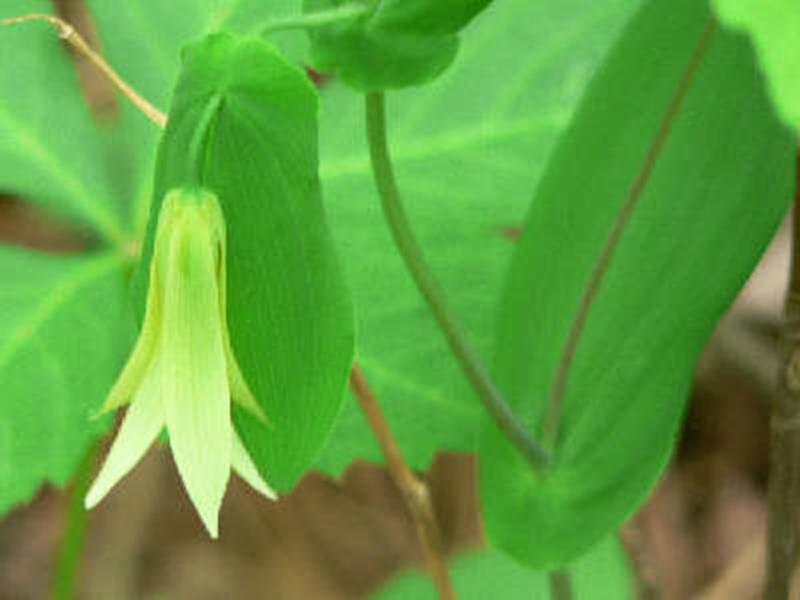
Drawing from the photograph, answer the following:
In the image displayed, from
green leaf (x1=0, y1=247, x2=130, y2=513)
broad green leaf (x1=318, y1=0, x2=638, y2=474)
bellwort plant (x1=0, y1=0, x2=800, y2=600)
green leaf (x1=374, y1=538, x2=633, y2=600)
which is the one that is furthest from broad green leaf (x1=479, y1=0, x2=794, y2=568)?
green leaf (x1=374, y1=538, x2=633, y2=600)

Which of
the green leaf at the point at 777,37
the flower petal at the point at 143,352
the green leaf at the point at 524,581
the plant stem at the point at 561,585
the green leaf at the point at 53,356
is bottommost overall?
the green leaf at the point at 524,581

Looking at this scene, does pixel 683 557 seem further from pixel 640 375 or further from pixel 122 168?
pixel 640 375

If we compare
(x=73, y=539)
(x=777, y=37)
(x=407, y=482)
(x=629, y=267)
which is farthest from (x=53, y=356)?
(x=777, y=37)

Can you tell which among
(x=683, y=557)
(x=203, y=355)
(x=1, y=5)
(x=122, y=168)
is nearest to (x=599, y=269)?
(x=203, y=355)

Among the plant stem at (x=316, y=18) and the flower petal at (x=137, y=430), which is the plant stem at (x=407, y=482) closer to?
the flower petal at (x=137, y=430)

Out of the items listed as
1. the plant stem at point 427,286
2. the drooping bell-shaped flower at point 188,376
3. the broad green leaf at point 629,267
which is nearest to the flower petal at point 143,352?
the drooping bell-shaped flower at point 188,376
